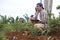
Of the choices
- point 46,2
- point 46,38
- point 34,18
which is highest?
point 46,2

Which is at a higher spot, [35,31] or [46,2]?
[46,2]

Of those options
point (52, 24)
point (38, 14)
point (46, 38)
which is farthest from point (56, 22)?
A: point (46, 38)

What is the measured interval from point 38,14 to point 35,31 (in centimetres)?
65

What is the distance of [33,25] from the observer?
434cm

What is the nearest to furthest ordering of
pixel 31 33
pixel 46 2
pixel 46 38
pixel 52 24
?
pixel 46 38 < pixel 31 33 < pixel 52 24 < pixel 46 2

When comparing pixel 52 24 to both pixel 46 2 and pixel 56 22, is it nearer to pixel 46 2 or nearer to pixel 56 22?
pixel 56 22

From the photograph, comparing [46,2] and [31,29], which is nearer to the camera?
[31,29]

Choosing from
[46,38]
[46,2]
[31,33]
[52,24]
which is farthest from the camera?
[46,2]

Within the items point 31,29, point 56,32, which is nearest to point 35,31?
point 31,29

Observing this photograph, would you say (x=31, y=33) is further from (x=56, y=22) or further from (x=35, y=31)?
(x=56, y=22)

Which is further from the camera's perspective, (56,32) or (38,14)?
(38,14)

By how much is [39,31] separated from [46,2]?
2.19m

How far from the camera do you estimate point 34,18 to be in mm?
4527

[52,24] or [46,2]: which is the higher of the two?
[46,2]
